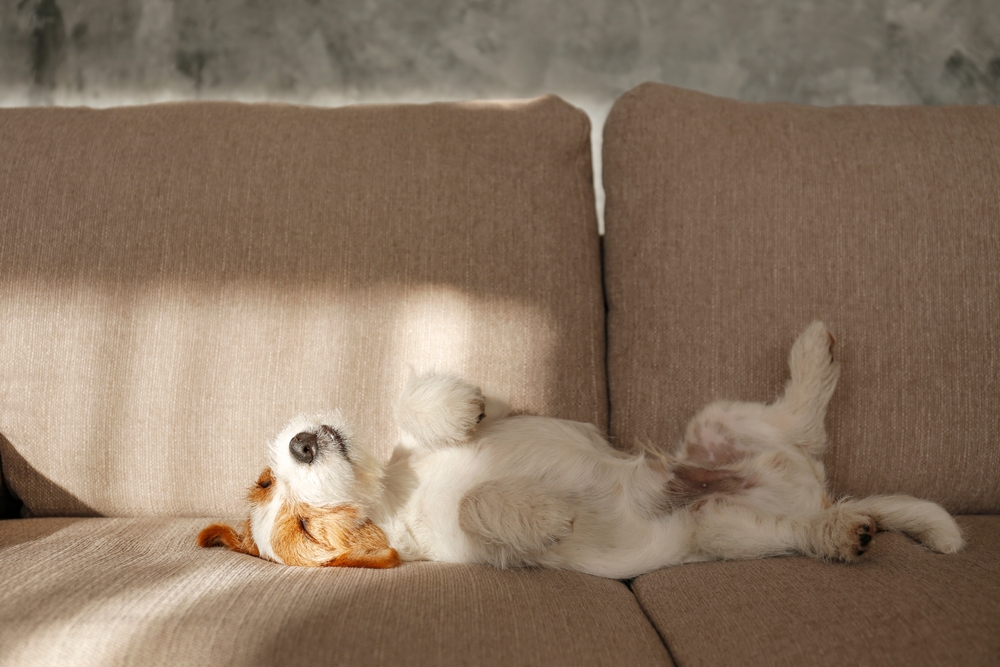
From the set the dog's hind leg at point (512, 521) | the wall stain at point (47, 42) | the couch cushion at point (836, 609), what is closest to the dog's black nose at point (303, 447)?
the dog's hind leg at point (512, 521)

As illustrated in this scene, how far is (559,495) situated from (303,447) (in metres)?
0.57

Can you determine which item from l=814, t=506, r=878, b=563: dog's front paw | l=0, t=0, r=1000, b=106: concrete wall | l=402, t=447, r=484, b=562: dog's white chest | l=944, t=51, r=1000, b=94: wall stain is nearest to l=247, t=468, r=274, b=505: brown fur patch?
l=402, t=447, r=484, b=562: dog's white chest

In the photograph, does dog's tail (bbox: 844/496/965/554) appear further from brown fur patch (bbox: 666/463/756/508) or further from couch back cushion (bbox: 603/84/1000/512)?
brown fur patch (bbox: 666/463/756/508)

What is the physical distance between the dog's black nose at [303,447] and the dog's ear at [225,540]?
258 millimetres

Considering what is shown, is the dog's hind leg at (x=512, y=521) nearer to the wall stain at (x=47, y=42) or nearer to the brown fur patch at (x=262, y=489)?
the brown fur patch at (x=262, y=489)

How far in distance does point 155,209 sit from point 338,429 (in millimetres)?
827

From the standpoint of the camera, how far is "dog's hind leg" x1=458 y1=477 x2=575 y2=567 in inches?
52.8

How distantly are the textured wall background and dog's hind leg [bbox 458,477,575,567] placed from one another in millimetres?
1587

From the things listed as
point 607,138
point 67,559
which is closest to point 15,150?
point 67,559

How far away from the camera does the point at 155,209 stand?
172cm

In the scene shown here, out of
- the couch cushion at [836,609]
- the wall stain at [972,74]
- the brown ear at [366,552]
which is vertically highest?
the wall stain at [972,74]

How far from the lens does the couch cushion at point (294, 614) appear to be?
1.07 metres

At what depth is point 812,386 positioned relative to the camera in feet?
5.14

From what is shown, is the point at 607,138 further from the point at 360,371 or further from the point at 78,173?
the point at 78,173
